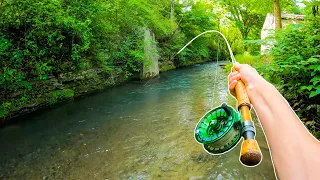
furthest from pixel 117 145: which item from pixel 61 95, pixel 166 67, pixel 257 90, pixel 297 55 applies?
pixel 166 67

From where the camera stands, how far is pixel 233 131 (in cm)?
126

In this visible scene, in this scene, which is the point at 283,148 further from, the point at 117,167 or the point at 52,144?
the point at 52,144

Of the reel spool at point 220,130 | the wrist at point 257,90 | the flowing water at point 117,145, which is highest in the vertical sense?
the wrist at point 257,90

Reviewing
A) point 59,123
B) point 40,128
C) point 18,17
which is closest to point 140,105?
point 59,123

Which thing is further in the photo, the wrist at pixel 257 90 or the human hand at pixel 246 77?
the human hand at pixel 246 77

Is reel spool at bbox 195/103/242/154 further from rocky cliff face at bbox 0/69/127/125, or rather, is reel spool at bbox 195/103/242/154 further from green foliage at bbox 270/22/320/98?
rocky cliff face at bbox 0/69/127/125

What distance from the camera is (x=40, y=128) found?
6.93 m

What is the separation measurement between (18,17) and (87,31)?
265cm

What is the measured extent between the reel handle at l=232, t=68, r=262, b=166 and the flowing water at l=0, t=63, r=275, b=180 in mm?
3228

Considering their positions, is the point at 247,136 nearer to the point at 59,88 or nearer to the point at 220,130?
the point at 220,130

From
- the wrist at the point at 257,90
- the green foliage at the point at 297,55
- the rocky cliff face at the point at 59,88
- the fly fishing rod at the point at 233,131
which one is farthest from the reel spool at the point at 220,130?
the rocky cliff face at the point at 59,88

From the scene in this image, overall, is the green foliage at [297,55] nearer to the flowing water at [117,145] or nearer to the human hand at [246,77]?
the flowing water at [117,145]

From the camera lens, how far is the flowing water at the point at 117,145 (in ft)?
14.5

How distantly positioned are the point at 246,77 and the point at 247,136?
426mm
